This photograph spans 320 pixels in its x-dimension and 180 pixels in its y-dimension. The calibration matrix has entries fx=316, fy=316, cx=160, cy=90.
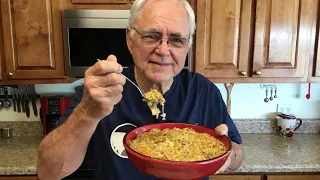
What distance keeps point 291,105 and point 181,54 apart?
1.77 meters

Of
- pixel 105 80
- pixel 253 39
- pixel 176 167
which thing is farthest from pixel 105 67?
pixel 253 39

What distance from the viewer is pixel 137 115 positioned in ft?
3.94

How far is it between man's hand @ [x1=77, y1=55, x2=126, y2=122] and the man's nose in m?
0.31

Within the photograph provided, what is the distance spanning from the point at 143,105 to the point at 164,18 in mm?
336

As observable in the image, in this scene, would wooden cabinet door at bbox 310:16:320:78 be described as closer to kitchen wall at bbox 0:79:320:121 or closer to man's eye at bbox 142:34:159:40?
kitchen wall at bbox 0:79:320:121

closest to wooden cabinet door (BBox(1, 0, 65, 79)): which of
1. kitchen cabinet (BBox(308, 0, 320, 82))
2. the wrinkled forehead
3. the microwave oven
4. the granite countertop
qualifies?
the microwave oven

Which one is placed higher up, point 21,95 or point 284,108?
point 21,95

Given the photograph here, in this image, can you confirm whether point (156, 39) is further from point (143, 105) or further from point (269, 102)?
point (269, 102)

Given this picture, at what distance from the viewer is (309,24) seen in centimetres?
206

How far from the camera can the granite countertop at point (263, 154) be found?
192 centimetres

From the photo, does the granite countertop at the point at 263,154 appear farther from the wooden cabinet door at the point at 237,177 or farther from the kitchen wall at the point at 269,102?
the kitchen wall at the point at 269,102

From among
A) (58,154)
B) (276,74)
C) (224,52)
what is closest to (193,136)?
(58,154)

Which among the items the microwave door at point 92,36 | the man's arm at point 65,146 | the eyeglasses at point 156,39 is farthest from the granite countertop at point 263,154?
the eyeglasses at point 156,39

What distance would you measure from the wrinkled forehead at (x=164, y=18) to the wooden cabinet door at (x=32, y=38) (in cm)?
104
